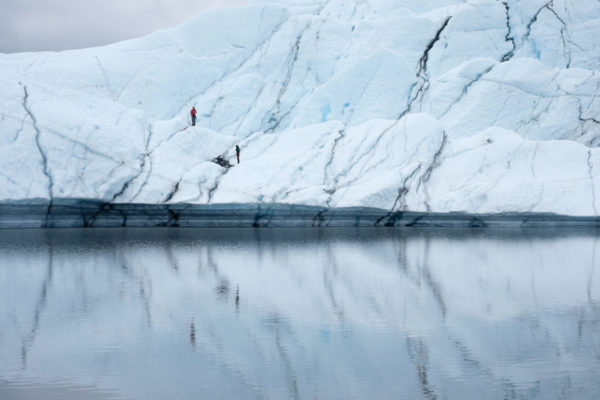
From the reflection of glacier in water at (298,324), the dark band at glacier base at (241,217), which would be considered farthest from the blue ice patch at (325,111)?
the reflection of glacier in water at (298,324)

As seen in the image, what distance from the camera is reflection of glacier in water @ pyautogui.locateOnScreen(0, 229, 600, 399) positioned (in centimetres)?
407

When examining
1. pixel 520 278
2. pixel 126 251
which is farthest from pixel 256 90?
pixel 520 278

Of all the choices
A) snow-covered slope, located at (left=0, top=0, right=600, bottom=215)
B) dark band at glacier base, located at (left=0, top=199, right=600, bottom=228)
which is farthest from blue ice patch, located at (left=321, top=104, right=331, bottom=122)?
dark band at glacier base, located at (left=0, top=199, right=600, bottom=228)

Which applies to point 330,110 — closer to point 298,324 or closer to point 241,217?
point 241,217

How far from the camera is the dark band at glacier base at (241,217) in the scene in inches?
588

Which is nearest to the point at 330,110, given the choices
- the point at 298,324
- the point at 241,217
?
the point at 241,217

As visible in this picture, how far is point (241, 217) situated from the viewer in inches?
630

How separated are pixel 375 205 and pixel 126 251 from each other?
21.1 ft

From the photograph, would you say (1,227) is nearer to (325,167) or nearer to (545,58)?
(325,167)

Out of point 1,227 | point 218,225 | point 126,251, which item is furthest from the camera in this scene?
point 218,225

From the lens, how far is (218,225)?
16.1 m

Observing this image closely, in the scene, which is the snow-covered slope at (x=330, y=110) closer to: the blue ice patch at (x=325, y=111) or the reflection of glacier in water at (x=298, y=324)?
the blue ice patch at (x=325, y=111)

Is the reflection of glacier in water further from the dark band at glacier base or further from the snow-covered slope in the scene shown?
the snow-covered slope

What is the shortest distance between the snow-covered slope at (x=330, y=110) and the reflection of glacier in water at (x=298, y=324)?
16.3 feet
